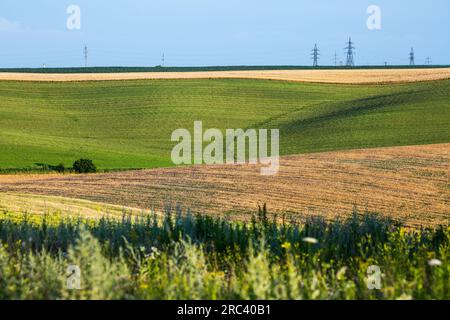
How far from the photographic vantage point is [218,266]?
34.0ft

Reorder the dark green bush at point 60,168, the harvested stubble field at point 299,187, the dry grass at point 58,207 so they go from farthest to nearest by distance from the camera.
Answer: the dark green bush at point 60,168, the harvested stubble field at point 299,187, the dry grass at point 58,207

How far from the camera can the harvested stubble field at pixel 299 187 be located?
80.6 ft

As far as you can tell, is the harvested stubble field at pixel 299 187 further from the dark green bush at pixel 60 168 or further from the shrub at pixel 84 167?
the dark green bush at pixel 60 168

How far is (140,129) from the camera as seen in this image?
61.2 m

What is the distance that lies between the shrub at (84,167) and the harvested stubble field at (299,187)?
7.97m

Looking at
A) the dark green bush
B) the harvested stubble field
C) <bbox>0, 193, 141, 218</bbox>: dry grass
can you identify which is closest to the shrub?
the dark green bush

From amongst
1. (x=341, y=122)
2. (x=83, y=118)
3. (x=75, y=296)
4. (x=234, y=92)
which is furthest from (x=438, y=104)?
(x=75, y=296)

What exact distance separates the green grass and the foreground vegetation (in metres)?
32.6

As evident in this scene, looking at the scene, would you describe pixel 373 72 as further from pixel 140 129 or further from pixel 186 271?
pixel 186 271

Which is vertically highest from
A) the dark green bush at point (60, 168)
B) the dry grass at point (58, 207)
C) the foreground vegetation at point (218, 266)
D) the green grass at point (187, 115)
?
the green grass at point (187, 115)

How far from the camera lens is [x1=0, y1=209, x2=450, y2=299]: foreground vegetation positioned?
25.3 ft

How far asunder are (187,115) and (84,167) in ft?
74.8

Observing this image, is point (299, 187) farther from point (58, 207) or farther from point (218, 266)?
point (218, 266)

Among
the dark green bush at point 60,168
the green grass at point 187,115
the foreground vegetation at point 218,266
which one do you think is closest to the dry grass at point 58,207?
the foreground vegetation at point 218,266
